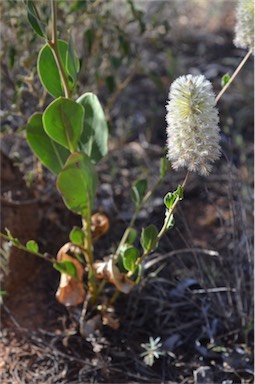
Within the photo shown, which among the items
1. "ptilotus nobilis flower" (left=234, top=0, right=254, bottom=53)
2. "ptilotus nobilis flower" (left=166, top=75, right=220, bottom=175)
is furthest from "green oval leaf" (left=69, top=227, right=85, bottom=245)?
"ptilotus nobilis flower" (left=234, top=0, right=254, bottom=53)

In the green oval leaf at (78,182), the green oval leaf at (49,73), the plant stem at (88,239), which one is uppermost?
the green oval leaf at (49,73)

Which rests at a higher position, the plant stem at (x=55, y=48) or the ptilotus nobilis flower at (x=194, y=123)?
the plant stem at (x=55, y=48)

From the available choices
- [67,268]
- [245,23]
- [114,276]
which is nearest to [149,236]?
[114,276]

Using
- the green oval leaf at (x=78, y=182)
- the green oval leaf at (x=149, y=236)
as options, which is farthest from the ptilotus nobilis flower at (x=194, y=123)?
the green oval leaf at (x=78, y=182)

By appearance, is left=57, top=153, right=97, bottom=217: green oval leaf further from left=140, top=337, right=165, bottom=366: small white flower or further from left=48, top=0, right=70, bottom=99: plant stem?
left=140, top=337, right=165, bottom=366: small white flower

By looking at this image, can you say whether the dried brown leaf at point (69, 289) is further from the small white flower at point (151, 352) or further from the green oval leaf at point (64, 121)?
the green oval leaf at point (64, 121)

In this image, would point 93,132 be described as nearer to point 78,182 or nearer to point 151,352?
point 78,182

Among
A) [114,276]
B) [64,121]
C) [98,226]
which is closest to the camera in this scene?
[64,121]
